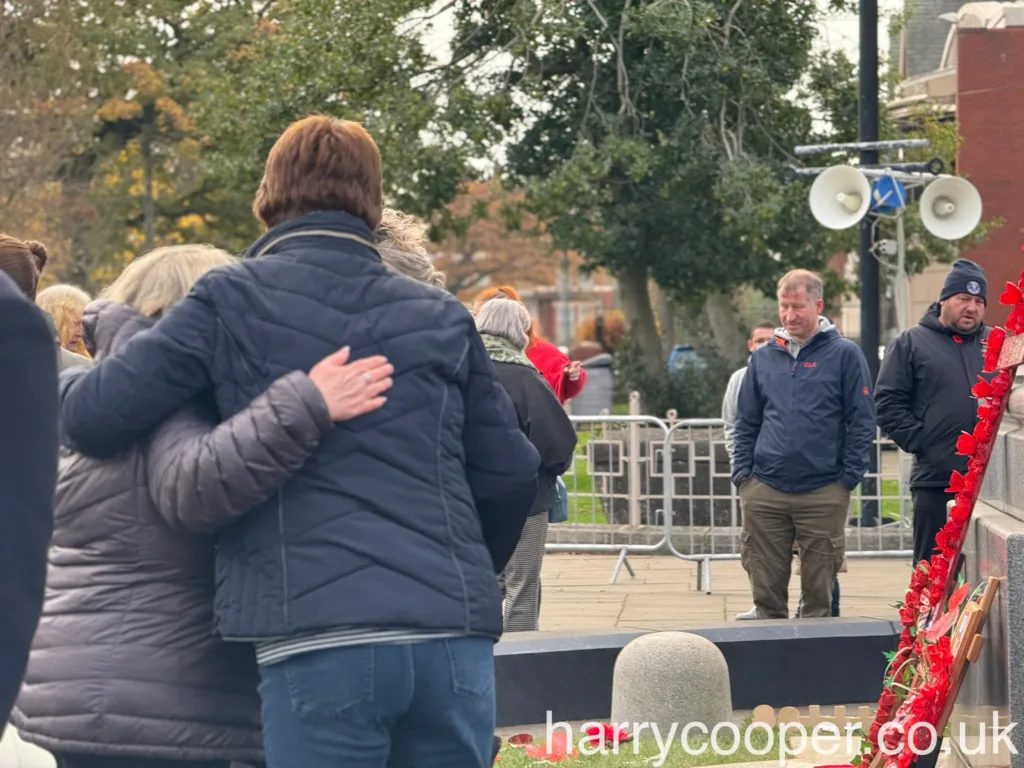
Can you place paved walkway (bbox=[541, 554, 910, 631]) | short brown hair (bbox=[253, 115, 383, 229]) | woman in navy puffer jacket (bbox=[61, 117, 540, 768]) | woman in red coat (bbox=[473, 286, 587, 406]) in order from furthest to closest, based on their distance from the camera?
paved walkway (bbox=[541, 554, 910, 631]) < woman in red coat (bbox=[473, 286, 587, 406]) < short brown hair (bbox=[253, 115, 383, 229]) < woman in navy puffer jacket (bbox=[61, 117, 540, 768])

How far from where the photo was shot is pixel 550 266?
63.2 metres

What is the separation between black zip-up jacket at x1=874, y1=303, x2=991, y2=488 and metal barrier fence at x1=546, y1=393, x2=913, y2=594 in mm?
3230

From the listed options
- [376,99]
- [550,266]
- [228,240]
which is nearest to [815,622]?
[376,99]

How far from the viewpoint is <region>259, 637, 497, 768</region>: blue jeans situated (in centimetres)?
303

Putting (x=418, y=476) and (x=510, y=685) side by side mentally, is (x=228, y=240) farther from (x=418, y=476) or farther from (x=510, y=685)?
(x=418, y=476)

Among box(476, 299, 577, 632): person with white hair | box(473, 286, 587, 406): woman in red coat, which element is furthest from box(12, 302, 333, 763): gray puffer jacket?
box(473, 286, 587, 406): woman in red coat

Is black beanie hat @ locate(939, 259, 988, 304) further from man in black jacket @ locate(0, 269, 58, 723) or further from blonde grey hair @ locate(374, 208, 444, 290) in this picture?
man in black jacket @ locate(0, 269, 58, 723)

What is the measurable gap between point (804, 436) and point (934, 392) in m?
0.66

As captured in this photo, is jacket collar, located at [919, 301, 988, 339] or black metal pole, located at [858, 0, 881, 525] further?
black metal pole, located at [858, 0, 881, 525]

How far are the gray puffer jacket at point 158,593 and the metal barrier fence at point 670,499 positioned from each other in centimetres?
819

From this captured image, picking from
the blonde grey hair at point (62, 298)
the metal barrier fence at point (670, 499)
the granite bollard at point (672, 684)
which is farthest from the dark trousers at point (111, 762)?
the metal barrier fence at point (670, 499)

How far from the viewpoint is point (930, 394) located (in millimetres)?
7980

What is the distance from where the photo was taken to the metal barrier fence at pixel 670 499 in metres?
11.5

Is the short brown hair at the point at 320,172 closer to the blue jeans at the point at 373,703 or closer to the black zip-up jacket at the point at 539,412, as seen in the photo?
the blue jeans at the point at 373,703
